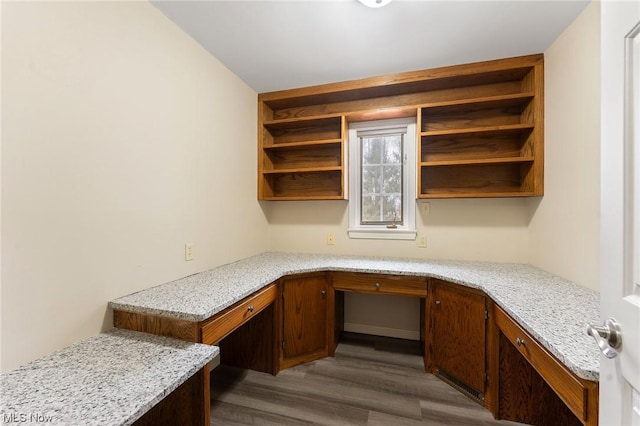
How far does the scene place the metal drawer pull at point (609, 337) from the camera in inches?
24.1

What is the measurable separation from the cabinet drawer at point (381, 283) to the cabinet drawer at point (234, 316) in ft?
1.89

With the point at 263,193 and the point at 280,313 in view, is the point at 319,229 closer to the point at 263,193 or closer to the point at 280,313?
the point at 263,193

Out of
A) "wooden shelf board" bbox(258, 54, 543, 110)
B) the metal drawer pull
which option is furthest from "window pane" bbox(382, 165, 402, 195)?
the metal drawer pull

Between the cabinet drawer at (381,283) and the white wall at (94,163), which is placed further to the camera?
the cabinet drawer at (381,283)

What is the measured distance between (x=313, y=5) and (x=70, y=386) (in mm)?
2061

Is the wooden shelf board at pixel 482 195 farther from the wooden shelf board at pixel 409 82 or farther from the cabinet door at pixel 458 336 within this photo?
the wooden shelf board at pixel 409 82

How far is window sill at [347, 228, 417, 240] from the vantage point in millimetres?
2498

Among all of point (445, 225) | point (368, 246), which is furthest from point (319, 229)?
point (445, 225)

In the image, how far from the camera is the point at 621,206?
2.02 feet

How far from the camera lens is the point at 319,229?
2.78 meters

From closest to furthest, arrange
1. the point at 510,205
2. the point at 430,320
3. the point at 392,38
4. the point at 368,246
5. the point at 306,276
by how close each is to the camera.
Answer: the point at 392,38 < the point at 430,320 < the point at 306,276 < the point at 510,205 < the point at 368,246

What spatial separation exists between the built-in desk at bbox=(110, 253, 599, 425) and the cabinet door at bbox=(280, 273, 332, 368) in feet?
0.04

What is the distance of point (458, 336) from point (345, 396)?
2.91 ft

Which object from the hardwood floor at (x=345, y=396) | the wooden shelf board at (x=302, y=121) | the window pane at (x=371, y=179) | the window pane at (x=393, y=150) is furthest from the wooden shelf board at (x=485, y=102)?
the hardwood floor at (x=345, y=396)
